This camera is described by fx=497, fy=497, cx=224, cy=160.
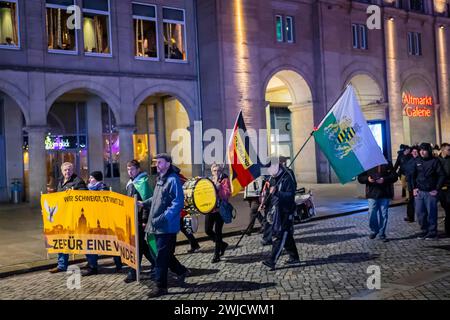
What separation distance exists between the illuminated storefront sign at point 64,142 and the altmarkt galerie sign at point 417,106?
62.4 feet

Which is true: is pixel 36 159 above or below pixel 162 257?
above

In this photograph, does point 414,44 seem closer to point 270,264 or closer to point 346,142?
point 346,142

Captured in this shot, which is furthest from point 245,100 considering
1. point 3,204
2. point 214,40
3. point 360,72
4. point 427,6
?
point 427,6

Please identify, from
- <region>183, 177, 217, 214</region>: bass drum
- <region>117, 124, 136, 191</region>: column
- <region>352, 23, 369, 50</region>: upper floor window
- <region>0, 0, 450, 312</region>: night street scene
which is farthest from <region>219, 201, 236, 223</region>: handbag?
<region>352, 23, 369, 50</region>: upper floor window

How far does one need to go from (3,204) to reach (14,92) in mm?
5093

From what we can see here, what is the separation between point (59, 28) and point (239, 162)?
45.9 feet

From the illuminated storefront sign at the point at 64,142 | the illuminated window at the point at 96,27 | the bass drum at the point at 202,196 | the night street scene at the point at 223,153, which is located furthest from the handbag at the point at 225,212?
Answer: the illuminated storefront sign at the point at 64,142

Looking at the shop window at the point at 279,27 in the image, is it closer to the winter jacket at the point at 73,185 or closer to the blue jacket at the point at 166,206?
the winter jacket at the point at 73,185

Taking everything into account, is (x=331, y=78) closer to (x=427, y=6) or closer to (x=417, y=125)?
(x=417, y=125)

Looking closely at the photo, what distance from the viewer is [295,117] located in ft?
90.0

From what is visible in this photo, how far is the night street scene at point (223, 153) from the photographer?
23.4 feet

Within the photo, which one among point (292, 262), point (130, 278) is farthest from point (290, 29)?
point (130, 278)

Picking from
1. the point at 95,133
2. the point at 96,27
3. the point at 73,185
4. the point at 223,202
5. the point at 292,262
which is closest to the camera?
the point at 292,262

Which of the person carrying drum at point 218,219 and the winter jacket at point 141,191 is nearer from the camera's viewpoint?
the winter jacket at point 141,191
